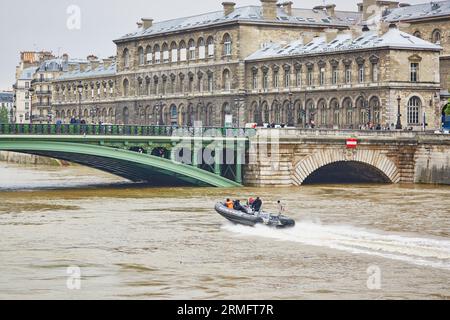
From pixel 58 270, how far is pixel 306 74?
75755 mm

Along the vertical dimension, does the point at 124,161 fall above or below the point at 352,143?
below

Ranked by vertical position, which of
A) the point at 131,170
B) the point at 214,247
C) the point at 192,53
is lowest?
the point at 214,247

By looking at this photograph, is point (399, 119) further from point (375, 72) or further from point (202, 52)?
point (202, 52)

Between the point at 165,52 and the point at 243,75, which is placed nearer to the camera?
the point at 243,75

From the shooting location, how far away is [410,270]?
4978 cm

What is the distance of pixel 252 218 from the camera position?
209 ft

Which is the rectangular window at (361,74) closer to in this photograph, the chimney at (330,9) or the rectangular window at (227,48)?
the rectangular window at (227,48)

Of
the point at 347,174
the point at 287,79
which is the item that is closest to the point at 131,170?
the point at 347,174

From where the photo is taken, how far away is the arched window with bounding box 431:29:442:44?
133875 millimetres

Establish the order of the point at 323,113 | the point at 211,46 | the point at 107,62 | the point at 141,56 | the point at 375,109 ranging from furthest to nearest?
the point at 107,62 → the point at 141,56 → the point at 211,46 → the point at 323,113 → the point at 375,109

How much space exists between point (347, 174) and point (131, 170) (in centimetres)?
1745

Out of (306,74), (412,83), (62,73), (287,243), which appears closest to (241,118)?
(306,74)

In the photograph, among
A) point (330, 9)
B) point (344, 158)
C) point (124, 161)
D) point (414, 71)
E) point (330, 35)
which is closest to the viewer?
point (124, 161)

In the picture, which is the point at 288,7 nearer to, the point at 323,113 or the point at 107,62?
the point at 323,113
